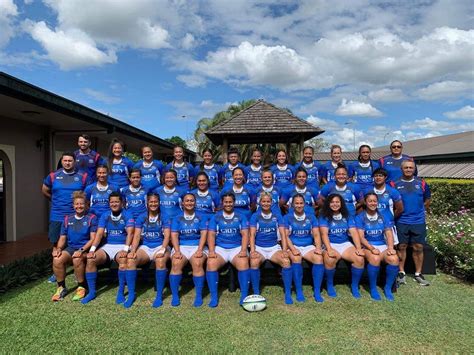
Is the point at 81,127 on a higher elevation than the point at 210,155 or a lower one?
higher

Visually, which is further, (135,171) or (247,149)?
(247,149)

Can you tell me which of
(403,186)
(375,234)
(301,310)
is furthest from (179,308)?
(403,186)

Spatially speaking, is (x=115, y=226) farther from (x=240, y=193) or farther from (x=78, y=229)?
(x=240, y=193)

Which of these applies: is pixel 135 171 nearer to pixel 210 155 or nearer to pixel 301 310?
pixel 210 155

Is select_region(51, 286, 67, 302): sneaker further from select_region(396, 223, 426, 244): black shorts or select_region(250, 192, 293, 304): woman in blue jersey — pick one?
select_region(396, 223, 426, 244): black shorts

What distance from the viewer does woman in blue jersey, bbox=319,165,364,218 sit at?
16.0ft

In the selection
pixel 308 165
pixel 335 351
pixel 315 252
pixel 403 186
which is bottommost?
pixel 335 351

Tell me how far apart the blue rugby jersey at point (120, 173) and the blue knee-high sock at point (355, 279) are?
3.60 meters

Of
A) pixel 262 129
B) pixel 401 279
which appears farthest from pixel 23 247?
pixel 401 279

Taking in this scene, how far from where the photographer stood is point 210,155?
5.72 m

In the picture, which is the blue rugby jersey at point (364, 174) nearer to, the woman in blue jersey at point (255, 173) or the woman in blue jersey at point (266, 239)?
the woman in blue jersey at point (255, 173)

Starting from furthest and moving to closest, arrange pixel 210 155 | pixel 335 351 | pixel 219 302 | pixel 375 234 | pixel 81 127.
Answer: pixel 81 127
pixel 210 155
pixel 375 234
pixel 219 302
pixel 335 351

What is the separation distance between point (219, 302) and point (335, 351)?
5.23 feet

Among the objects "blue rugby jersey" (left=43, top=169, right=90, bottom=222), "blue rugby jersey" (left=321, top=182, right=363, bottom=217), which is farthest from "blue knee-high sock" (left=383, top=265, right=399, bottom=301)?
"blue rugby jersey" (left=43, top=169, right=90, bottom=222)
